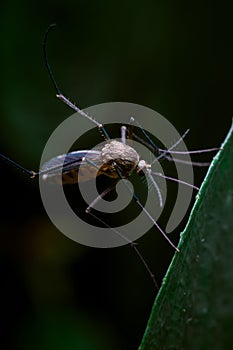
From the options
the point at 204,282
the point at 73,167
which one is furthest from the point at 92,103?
the point at 204,282

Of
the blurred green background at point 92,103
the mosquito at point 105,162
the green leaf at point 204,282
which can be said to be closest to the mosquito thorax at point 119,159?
the mosquito at point 105,162

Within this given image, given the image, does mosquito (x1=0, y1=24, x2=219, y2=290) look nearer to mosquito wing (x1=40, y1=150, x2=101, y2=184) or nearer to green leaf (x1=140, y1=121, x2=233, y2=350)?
mosquito wing (x1=40, y1=150, x2=101, y2=184)

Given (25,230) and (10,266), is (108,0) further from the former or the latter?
(10,266)

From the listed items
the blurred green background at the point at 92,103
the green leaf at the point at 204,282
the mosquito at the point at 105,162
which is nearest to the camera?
the green leaf at the point at 204,282

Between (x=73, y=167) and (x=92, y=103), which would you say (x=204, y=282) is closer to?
(x=73, y=167)

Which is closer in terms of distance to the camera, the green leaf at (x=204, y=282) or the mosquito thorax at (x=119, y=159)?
the green leaf at (x=204, y=282)

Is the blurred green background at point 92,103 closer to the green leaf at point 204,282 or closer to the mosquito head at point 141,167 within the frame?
the mosquito head at point 141,167
